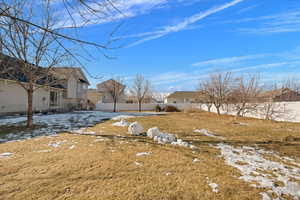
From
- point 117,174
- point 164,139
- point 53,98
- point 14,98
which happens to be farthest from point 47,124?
point 53,98

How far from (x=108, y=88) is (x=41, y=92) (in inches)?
538

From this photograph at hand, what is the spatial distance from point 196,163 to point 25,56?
8295mm

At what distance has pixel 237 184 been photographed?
253 centimetres

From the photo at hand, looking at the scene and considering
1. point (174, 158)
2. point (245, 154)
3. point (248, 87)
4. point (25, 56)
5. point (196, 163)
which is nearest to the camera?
point (196, 163)

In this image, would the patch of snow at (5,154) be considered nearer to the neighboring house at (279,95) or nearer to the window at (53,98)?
the window at (53,98)

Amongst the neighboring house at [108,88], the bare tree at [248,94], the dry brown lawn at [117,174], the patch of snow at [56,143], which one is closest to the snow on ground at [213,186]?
the dry brown lawn at [117,174]

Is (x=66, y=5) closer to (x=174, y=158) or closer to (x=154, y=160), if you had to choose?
(x=154, y=160)

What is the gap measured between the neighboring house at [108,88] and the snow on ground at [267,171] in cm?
2377

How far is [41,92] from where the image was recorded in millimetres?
14734

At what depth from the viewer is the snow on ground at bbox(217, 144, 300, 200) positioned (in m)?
2.42

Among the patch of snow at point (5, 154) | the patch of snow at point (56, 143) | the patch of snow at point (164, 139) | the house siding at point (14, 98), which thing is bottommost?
→ the patch of snow at point (5, 154)

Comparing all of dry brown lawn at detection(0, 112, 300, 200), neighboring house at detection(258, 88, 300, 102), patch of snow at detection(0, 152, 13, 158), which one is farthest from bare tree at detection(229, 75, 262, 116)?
patch of snow at detection(0, 152, 13, 158)

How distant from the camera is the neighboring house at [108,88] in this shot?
2704 cm

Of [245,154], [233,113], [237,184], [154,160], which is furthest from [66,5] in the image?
[233,113]
